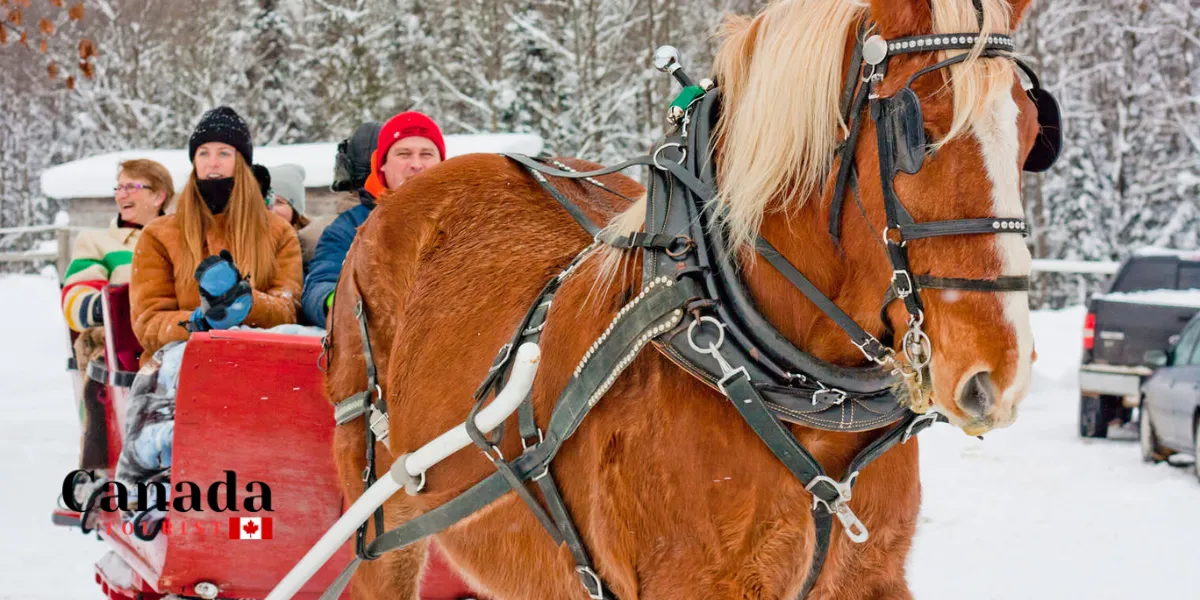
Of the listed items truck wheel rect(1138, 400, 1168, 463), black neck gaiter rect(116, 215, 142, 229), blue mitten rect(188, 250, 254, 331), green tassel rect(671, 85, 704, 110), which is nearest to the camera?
green tassel rect(671, 85, 704, 110)

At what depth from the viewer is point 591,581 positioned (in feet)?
7.06

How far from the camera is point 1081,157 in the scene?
26.3m

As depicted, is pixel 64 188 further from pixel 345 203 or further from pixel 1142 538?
pixel 1142 538

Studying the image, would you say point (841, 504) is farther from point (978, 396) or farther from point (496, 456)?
point (496, 456)

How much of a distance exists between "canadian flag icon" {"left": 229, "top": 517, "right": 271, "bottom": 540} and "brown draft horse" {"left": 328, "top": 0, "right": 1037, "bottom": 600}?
36.9 inches

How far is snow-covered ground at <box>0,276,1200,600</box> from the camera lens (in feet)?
16.7

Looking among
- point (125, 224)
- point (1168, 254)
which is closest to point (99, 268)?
point (125, 224)

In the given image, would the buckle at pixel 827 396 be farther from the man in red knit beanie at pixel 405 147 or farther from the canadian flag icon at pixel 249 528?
the man in red knit beanie at pixel 405 147

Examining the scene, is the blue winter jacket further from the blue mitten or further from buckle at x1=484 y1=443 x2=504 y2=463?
buckle at x1=484 y1=443 x2=504 y2=463

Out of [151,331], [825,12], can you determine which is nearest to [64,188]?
[151,331]

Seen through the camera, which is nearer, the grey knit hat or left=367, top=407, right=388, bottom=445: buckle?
left=367, top=407, right=388, bottom=445: buckle

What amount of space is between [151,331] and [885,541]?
2832mm

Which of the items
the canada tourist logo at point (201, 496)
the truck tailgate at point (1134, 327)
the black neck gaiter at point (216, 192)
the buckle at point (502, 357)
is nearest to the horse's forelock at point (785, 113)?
the buckle at point (502, 357)

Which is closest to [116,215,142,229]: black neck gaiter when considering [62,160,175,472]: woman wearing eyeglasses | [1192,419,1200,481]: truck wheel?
[62,160,175,472]: woman wearing eyeglasses
